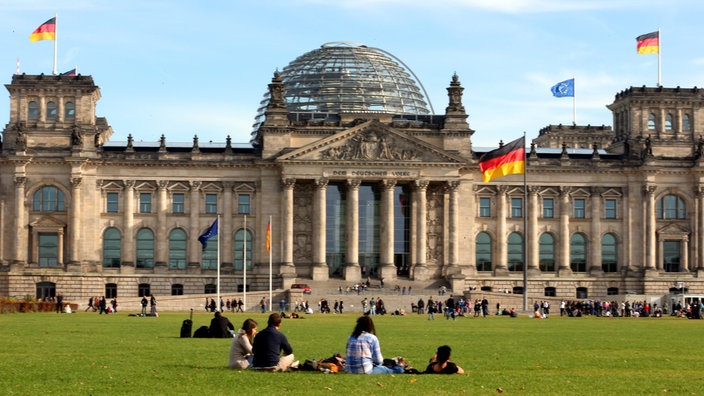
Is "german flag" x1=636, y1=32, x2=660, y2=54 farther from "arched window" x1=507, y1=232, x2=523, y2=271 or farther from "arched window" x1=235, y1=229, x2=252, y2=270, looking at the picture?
"arched window" x1=235, y1=229, x2=252, y2=270

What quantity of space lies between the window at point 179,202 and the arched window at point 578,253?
39.8 meters

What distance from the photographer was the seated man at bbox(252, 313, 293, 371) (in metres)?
33.3

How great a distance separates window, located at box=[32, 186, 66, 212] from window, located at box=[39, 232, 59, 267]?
2524 millimetres

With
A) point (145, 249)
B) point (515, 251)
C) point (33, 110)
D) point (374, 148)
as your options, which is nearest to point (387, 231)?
point (374, 148)

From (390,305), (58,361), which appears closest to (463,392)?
(58,361)

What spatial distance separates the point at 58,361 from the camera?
36.6 m

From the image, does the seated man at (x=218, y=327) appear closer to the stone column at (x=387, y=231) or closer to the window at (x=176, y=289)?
the stone column at (x=387, y=231)

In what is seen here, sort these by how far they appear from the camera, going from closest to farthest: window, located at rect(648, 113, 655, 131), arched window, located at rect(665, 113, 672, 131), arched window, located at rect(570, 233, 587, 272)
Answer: arched window, located at rect(570, 233, 587, 272) → window, located at rect(648, 113, 655, 131) → arched window, located at rect(665, 113, 672, 131)

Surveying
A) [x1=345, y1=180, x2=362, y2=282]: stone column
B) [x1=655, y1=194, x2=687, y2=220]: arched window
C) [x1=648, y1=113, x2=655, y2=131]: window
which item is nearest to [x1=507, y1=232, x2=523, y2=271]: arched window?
[x1=655, y1=194, x2=687, y2=220]: arched window

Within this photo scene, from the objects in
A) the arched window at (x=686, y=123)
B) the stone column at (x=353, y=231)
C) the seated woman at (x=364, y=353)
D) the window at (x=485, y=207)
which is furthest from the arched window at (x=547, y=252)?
the seated woman at (x=364, y=353)

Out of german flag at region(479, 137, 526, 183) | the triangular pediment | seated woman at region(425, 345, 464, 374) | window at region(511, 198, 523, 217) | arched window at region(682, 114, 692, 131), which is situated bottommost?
seated woman at region(425, 345, 464, 374)

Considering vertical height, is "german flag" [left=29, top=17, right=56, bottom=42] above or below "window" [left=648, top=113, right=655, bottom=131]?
above

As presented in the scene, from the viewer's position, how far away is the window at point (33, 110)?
130 m

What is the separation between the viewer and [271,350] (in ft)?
110
